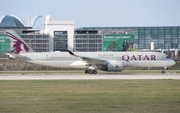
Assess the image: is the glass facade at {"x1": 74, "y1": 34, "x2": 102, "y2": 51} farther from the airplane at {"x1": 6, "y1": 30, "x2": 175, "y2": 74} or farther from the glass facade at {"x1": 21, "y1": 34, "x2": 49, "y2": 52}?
the airplane at {"x1": 6, "y1": 30, "x2": 175, "y2": 74}

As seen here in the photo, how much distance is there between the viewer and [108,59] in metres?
60.4

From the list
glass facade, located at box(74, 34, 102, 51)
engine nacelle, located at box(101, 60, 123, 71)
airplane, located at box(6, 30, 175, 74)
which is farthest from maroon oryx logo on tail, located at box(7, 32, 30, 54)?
glass facade, located at box(74, 34, 102, 51)

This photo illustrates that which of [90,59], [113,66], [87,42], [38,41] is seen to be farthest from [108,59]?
[38,41]

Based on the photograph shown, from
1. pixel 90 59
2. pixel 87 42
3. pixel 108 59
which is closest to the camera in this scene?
pixel 90 59

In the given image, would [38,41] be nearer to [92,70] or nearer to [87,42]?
[87,42]

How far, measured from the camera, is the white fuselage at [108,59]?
59938 mm

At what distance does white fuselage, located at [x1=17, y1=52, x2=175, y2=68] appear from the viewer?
59.9 meters

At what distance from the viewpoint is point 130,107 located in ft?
75.8

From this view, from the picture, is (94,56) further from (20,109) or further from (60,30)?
(60,30)

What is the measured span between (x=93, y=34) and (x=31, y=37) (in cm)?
2477

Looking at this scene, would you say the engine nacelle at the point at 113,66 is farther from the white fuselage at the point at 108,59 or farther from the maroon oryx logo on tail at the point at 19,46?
the maroon oryx logo on tail at the point at 19,46

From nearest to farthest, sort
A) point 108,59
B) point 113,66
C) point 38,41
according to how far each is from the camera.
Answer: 1. point 113,66
2. point 108,59
3. point 38,41

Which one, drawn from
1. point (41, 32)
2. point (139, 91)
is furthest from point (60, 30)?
point (139, 91)

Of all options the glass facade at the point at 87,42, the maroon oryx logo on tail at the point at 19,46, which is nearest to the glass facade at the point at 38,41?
the glass facade at the point at 87,42
